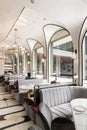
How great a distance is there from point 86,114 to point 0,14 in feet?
14.6

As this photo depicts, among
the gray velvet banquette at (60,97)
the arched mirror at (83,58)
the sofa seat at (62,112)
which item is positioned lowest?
the sofa seat at (62,112)

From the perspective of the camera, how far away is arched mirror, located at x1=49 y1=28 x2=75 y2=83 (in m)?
6.26

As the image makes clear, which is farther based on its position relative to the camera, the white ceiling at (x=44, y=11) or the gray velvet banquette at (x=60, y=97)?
the white ceiling at (x=44, y=11)

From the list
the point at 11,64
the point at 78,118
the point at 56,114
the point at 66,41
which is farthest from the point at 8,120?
the point at 11,64

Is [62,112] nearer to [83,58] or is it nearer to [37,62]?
[83,58]

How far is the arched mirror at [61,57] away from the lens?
6.26 meters

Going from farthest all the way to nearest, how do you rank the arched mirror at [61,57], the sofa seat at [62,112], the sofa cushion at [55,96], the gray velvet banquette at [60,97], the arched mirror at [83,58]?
1. the arched mirror at [61,57]
2. the arched mirror at [83,58]
3. the sofa cushion at [55,96]
4. the gray velvet banquette at [60,97]
5. the sofa seat at [62,112]

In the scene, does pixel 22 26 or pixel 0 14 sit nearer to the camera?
pixel 0 14

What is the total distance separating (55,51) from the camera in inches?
298

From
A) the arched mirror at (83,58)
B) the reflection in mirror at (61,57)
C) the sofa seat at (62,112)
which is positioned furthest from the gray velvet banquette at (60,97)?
the reflection in mirror at (61,57)

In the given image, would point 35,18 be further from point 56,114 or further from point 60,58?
point 56,114

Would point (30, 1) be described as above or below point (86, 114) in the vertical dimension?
above

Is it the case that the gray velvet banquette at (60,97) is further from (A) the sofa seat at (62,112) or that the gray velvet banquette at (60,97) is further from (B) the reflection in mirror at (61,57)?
(B) the reflection in mirror at (61,57)

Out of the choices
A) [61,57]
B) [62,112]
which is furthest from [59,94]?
[61,57]
